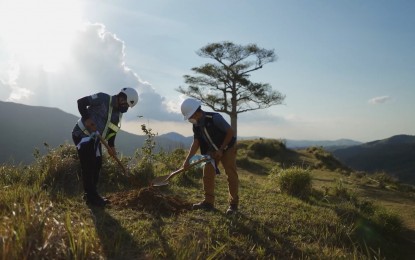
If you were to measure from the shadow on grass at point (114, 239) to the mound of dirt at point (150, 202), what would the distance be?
59 cm

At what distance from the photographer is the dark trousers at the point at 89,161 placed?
602 cm

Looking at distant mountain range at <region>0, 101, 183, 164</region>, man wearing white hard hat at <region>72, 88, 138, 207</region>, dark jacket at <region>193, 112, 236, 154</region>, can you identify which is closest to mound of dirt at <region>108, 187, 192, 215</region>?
man wearing white hard hat at <region>72, 88, 138, 207</region>

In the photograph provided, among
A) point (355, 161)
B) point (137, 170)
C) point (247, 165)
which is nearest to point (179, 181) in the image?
point (137, 170)

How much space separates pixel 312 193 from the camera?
32.7 feet

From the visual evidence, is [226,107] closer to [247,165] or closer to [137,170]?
[247,165]

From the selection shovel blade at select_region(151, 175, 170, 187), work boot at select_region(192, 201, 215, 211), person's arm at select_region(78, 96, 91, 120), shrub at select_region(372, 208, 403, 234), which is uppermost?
person's arm at select_region(78, 96, 91, 120)

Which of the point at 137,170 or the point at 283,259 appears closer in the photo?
the point at 283,259

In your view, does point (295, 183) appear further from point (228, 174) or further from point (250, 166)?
point (250, 166)

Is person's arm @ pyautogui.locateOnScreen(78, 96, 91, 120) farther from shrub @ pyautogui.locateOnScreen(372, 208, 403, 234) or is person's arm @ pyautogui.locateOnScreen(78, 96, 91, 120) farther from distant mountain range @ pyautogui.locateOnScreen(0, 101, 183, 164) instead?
distant mountain range @ pyautogui.locateOnScreen(0, 101, 183, 164)

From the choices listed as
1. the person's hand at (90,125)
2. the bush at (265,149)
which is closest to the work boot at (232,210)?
the person's hand at (90,125)

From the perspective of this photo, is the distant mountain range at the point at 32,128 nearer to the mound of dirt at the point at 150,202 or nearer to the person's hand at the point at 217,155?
the mound of dirt at the point at 150,202

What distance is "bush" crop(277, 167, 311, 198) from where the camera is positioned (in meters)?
9.55

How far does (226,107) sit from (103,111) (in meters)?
18.0

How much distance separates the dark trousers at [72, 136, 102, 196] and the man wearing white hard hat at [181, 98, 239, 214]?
140 centimetres
